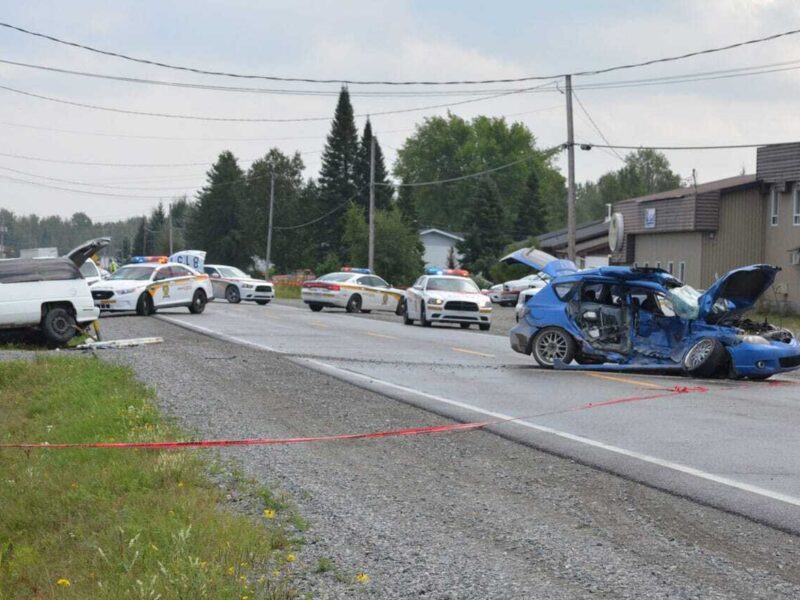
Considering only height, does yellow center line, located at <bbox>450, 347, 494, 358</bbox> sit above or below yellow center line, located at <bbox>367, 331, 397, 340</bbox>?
below

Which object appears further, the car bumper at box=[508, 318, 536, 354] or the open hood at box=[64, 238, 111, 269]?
the open hood at box=[64, 238, 111, 269]

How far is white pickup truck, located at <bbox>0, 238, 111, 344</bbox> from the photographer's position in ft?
78.2

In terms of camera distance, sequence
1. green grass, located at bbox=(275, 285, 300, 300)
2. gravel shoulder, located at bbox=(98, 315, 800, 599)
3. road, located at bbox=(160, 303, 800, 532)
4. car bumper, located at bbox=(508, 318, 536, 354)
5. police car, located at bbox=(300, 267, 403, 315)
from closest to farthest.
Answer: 1. gravel shoulder, located at bbox=(98, 315, 800, 599)
2. road, located at bbox=(160, 303, 800, 532)
3. car bumper, located at bbox=(508, 318, 536, 354)
4. police car, located at bbox=(300, 267, 403, 315)
5. green grass, located at bbox=(275, 285, 300, 300)

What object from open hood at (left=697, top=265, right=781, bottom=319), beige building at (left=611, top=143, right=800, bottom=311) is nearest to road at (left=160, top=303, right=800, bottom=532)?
open hood at (left=697, top=265, right=781, bottom=319)

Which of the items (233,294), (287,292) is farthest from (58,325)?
(287,292)

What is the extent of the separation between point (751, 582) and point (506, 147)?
131703 mm

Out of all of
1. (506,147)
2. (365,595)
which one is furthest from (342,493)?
(506,147)

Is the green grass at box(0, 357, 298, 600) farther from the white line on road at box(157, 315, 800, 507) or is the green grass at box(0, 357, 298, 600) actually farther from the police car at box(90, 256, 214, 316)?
the police car at box(90, 256, 214, 316)

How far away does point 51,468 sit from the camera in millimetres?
10938

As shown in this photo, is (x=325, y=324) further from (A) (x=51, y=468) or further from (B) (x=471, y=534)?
(B) (x=471, y=534)

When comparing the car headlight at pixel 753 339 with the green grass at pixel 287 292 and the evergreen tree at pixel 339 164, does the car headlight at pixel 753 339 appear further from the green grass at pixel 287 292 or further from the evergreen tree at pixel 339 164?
the evergreen tree at pixel 339 164

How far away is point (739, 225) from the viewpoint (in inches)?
2060

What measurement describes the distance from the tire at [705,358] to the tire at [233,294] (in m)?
33.5

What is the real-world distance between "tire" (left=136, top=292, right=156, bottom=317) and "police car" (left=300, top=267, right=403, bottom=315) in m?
8.72
